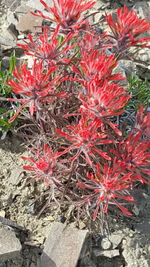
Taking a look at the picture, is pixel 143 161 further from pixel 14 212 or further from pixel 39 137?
pixel 14 212

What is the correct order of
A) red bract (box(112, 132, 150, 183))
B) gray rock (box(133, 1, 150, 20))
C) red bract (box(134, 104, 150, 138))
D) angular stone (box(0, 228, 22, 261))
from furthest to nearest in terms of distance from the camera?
gray rock (box(133, 1, 150, 20)) → angular stone (box(0, 228, 22, 261)) → red bract (box(134, 104, 150, 138)) → red bract (box(112, 132, 150, 183))

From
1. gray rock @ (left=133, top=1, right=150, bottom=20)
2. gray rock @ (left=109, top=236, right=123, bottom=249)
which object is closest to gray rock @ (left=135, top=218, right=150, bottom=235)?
gray rock @ (left=109, top=236, right=123, bottom=249)

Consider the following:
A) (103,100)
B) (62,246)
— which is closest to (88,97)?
(103,100)

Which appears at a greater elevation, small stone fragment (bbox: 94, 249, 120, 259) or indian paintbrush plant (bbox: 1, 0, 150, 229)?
indian paintbrush plant (bbox: 1, 0, 150, 229)

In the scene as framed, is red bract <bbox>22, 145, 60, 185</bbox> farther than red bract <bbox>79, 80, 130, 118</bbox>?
Yes

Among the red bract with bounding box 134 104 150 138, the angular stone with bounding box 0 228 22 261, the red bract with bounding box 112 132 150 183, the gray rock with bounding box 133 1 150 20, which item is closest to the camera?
the red bract with bounding box 112 132 150 183

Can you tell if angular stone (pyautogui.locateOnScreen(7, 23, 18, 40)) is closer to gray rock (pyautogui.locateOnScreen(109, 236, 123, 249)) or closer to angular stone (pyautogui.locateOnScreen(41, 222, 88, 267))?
angular stone (pyautogui.locateOnScreen(41, 222, 88, 267))

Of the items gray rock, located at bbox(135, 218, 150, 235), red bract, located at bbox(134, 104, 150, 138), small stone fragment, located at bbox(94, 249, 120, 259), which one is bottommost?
small stone fragment, located at bbox(94, 249, 120, 259)

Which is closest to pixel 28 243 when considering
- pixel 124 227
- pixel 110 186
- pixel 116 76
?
pixel 124 227
